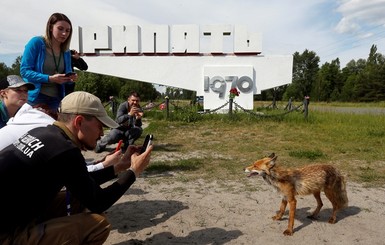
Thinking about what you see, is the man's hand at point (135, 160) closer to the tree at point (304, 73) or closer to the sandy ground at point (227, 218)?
the sandy ground at point (227, 218)

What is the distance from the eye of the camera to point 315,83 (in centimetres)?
5925

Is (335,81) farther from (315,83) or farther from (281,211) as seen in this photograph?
(281,211)

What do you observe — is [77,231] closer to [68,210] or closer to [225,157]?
[68,210]

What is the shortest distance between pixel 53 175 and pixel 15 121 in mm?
585

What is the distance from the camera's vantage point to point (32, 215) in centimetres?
193

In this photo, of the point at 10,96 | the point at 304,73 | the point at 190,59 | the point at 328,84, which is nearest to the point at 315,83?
the point at 328,84

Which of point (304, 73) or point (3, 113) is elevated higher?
point (304, 73)

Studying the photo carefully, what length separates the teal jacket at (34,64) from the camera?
10.3ft

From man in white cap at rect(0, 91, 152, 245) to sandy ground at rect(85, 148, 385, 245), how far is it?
116cm

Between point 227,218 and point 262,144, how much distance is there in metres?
5.07

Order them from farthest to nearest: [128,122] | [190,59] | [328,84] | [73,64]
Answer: [328,84] → [190,59] → [128,122] → [73,64]

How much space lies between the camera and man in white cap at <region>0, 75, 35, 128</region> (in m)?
2.91

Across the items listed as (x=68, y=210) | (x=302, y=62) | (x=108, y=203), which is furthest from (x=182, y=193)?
(x=302, y=62)

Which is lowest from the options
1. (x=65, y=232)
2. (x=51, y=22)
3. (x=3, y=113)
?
(x=65, y=232)
